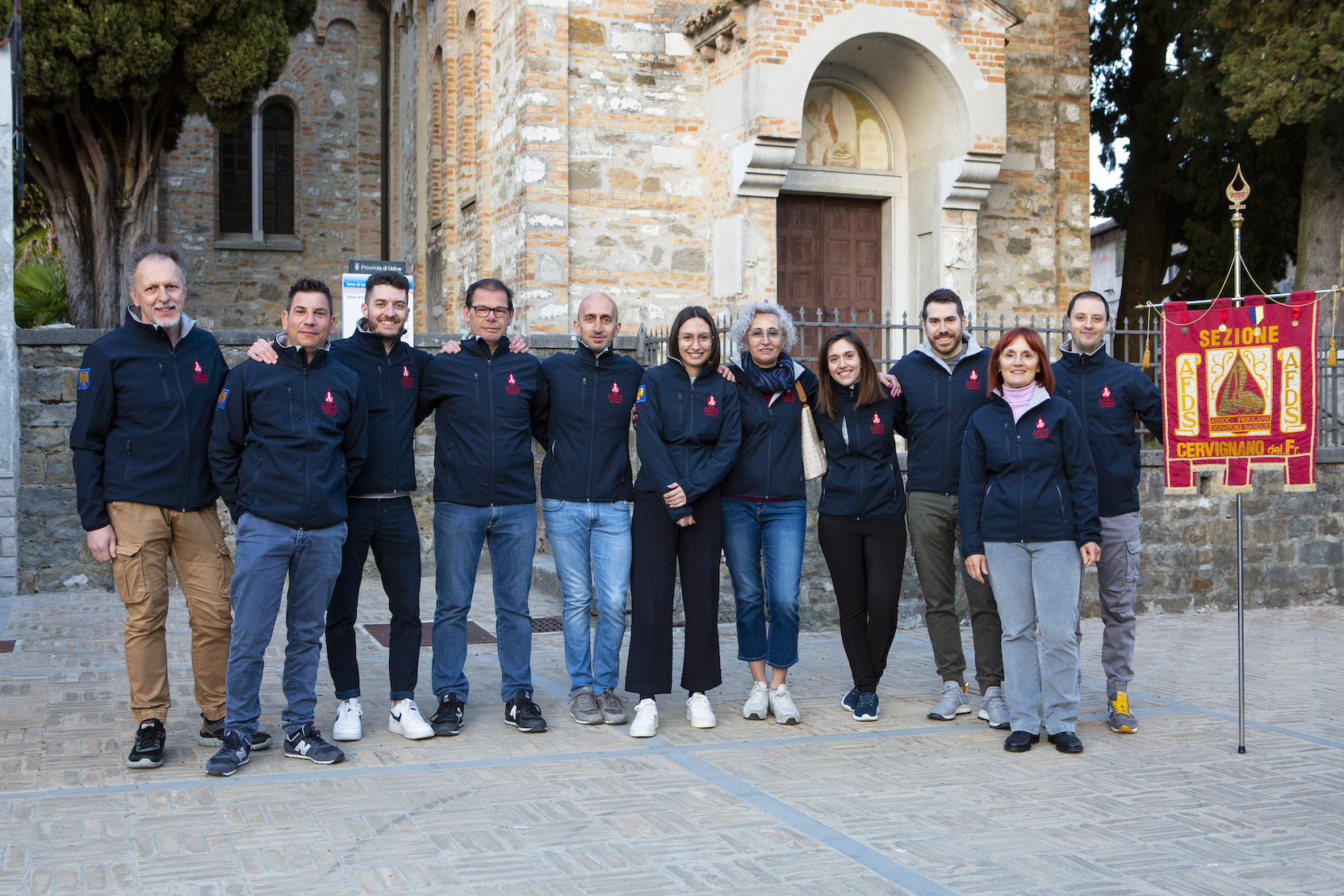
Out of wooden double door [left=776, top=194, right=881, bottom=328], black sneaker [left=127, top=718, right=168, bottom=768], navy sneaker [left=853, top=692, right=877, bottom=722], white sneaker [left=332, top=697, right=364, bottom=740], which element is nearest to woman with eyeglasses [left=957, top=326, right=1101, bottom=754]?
navy sneaker [left=853, top=692, right=877, bottom=722]

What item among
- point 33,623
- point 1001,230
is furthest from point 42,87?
point 1001,230

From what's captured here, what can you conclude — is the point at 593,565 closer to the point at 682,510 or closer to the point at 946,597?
the point at 682,510

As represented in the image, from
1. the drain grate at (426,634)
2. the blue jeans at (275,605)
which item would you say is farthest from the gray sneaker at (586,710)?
the drain grate at (426,634)

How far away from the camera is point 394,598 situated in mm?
5883

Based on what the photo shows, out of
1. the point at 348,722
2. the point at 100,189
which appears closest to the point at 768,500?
the point at 348,722

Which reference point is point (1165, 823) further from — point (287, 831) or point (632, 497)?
point (287, 831)

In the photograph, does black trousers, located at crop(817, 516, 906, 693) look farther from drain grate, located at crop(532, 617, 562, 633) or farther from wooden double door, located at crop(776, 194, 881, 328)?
wooden double door, located at crop(776, 194, 881, 328)

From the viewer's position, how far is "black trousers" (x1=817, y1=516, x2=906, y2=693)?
6.24 m

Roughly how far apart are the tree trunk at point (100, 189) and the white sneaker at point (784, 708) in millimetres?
10443

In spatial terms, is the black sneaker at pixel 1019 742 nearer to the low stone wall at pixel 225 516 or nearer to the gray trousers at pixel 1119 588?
the gray trousers at pixel 1119 588

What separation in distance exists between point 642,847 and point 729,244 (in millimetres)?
9902

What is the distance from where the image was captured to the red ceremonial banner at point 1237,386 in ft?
19.7

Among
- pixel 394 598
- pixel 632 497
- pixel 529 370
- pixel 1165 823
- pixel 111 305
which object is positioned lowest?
pixel 1165 823

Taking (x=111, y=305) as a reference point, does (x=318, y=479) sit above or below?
below
